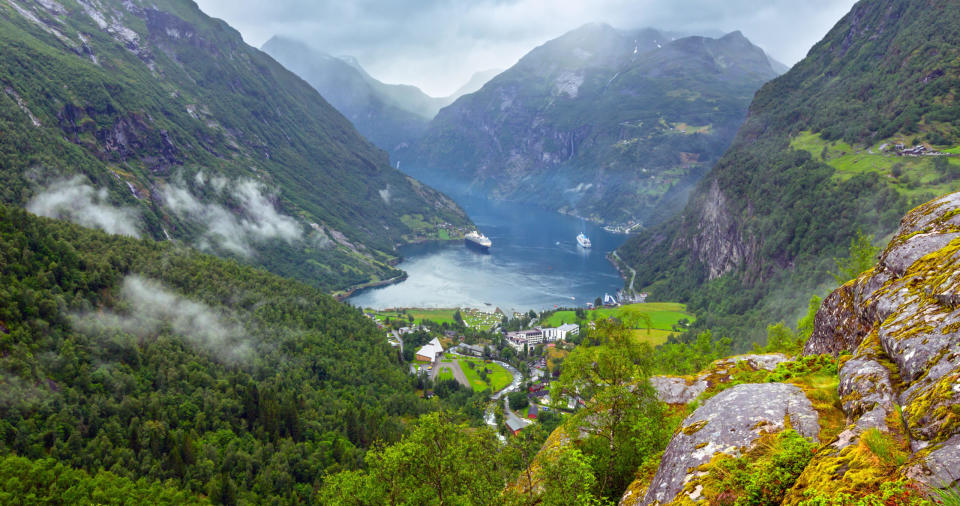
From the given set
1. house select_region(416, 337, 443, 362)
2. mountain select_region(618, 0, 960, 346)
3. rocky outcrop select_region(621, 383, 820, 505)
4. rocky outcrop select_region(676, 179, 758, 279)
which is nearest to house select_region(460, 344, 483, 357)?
house select_region(416, 337, 443, 362)

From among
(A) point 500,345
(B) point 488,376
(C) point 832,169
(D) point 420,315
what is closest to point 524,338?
(A) point 500,345

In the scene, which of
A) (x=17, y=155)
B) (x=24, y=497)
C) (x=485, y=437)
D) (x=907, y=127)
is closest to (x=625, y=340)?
(x=485, y=437)

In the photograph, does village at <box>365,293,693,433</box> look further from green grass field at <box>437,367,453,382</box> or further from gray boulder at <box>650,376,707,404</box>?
gray boulder at <box>650,376,707,404</box>

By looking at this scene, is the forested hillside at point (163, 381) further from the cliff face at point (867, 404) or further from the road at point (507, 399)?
the cliff face at point (867, 404)

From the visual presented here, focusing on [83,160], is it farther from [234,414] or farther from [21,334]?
[234,414]

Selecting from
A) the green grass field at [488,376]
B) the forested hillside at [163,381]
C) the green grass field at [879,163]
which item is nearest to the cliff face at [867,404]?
the forested hillside at [163,381]

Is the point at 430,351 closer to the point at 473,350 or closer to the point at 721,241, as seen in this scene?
the point at 473,350
